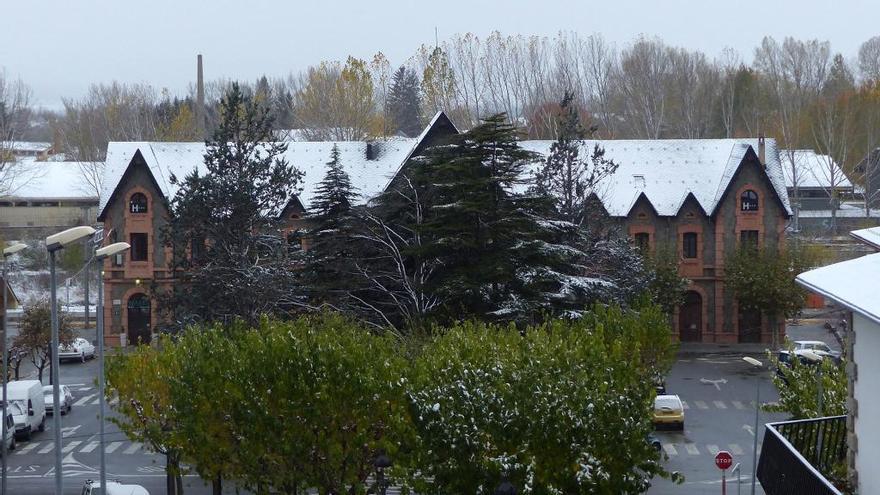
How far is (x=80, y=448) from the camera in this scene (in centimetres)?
3800

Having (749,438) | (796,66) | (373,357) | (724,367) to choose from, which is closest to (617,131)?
(796,66)

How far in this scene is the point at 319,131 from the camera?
309ft

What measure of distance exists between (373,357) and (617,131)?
7557 cm

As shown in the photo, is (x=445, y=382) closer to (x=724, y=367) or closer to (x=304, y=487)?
(x=304, y=487)

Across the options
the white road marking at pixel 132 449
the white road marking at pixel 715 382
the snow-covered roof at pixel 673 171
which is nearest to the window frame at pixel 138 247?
the snow-covered roof at pixel 673 171

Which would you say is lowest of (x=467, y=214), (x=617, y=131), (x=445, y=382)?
(x=445, y=382)

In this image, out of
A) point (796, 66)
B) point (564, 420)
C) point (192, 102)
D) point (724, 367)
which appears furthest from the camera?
point (192, 102)

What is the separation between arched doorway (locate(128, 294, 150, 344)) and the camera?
58.3 m

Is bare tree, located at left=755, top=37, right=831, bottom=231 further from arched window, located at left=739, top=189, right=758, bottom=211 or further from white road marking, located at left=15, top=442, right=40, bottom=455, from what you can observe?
white road marking, located at left=15, top=442, right=40, bottom=455

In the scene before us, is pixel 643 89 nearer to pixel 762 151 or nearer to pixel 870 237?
pixel 762 151

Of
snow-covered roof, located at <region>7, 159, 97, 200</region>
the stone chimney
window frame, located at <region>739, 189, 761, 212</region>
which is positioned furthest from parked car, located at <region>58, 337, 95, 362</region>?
snow-covered roof, located at <region>7, 159, 97, 200</region>

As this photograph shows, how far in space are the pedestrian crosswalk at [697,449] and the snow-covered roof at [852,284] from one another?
76.8 ft

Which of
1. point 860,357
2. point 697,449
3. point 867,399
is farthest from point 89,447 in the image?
point 867,399

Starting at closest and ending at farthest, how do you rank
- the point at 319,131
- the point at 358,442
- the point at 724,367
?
the point at 358,442 < the point at 724,367 < the point at 319,131
